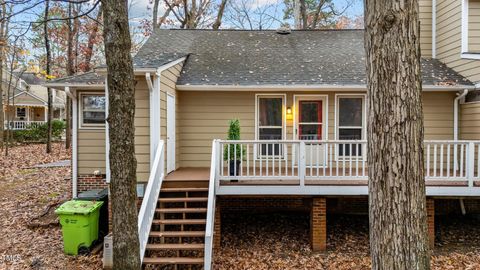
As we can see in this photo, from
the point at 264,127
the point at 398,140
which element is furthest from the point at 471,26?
the point at 398,140

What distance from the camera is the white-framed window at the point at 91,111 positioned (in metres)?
8.49

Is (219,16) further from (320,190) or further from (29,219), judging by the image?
(320,190)

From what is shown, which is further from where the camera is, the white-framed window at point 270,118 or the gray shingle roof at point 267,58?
the white-framed window at point 270,118

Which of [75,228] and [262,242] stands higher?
[75,228]

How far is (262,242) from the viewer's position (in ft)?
24.1

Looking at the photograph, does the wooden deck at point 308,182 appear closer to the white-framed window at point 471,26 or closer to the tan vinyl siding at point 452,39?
the tan vinyl siding at point 452,39

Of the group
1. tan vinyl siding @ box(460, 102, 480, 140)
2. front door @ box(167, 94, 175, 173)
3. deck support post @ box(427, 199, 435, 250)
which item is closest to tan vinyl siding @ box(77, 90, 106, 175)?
front door @ box(167, 94, 175, 173)

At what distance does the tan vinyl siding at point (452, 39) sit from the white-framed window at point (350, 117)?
2574mm

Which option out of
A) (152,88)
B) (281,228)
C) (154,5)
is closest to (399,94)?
(152,88)

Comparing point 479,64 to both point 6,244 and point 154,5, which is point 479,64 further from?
point 154,5

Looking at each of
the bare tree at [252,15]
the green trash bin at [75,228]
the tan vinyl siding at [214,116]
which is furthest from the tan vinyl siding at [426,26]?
the bare tree at [252,15]

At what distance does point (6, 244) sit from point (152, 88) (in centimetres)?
408

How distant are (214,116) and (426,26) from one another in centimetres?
659

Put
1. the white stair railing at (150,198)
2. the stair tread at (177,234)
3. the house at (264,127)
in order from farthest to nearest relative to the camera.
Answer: the house at (264,127) < the stair tread at (177,234) < the white stair railing at (150,198)
